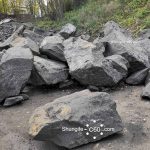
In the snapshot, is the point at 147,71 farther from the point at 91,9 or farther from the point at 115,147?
the point at 91,9

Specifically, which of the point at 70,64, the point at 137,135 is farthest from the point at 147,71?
the point at 137,135

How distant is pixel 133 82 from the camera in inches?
243

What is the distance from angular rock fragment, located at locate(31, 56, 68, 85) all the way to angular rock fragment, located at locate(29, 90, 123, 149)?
1749 millimetres

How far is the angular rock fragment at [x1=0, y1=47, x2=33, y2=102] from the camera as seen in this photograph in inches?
223

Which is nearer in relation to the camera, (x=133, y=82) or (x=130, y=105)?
(x=130, y=105)

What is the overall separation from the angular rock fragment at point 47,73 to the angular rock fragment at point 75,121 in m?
1.75

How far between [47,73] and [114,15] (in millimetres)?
6510

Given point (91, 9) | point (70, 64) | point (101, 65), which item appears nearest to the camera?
point (101, 65)

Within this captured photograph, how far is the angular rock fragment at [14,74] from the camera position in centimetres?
566

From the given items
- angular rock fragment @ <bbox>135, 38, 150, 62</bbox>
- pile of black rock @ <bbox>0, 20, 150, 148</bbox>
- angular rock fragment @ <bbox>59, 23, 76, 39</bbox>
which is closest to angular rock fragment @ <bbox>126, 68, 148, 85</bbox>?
pile of black rock @ <bbox>0, 20, 150, 148</bbox>

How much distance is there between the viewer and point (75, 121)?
406 cm

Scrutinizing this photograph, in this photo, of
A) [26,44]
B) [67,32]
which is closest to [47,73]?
[26,44]

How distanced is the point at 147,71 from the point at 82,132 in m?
2.49

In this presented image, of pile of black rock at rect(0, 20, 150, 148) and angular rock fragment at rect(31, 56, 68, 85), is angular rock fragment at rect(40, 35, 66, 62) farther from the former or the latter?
angular rock fragment at rect(31, 56, 68, 85)
